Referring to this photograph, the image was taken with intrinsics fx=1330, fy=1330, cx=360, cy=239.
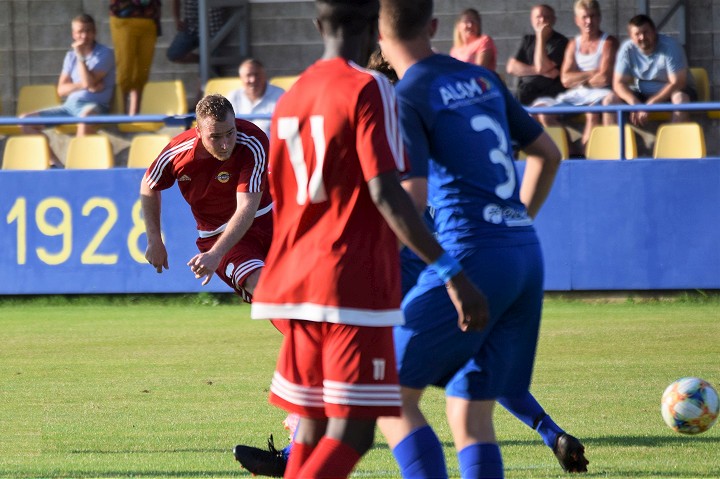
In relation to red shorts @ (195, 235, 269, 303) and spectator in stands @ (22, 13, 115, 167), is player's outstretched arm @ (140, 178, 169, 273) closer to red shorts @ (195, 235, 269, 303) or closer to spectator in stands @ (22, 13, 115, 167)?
red shorts @ (195, 235, 269, 303)

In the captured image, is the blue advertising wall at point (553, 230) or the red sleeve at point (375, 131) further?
the blue advertising wall at point (553, 230)

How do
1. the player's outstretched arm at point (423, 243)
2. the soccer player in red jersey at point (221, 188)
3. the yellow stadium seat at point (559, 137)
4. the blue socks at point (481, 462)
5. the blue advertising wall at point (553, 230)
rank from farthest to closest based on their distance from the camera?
the yellow stadium seat at point (559, 137)
the blue advertising wall at point (553, 230)
the soccer player in red jersey at point (221, 188)
the blue socks at point (481, 462)
the player's outstretched arm at point (423, 243)

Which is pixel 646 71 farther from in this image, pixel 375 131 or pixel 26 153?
pixel 375 131

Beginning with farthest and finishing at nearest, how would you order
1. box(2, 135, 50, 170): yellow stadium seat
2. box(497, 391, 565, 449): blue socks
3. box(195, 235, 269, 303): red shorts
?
box(2, 135, 50, 170): yellow stadium seat
box(195, 235, 269, 303): red shorts
box(497, 391, 565, 449): blue socks

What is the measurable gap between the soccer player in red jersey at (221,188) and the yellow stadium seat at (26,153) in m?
7.60

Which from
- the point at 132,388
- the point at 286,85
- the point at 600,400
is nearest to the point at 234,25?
the point at 286,85

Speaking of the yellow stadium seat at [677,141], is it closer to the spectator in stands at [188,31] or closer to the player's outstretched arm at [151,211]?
the spectator in stands at [188,31]

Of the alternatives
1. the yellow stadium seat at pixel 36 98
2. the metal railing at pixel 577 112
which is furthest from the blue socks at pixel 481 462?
the yellow stadium seat at pixel 36 98

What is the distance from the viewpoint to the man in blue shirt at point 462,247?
4.60 metres

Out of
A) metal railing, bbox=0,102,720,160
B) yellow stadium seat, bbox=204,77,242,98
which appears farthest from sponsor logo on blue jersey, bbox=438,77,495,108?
yellow stadium seat, bbox=204,77,242,98

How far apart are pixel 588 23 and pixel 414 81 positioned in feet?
34.2

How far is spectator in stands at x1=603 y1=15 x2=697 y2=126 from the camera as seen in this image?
46.7 feet

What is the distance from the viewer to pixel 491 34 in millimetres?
17938

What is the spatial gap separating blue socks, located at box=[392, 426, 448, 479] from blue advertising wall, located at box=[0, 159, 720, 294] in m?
9.01
